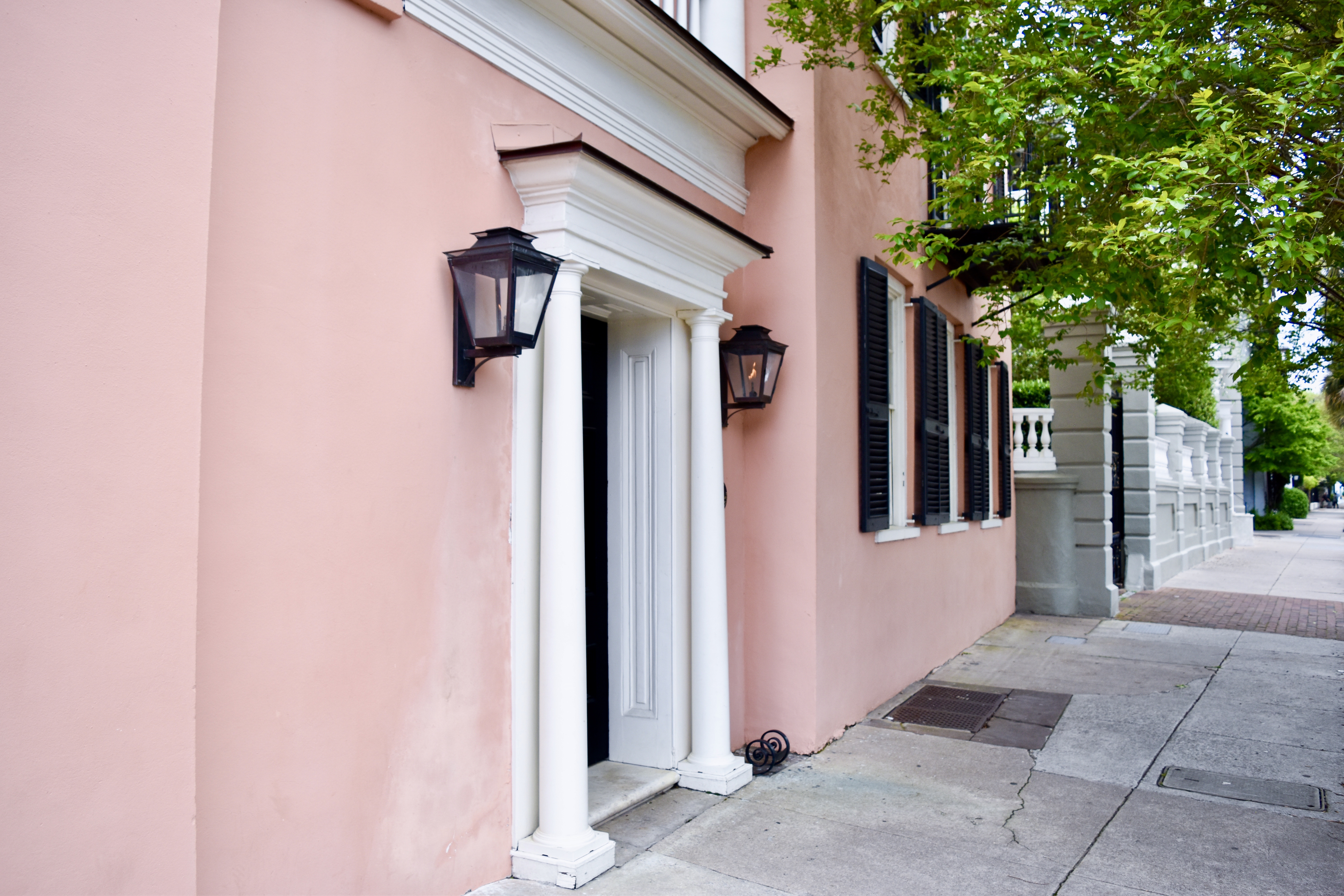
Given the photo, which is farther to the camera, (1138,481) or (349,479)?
(1138,481)

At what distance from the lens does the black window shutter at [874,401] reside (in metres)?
6.29

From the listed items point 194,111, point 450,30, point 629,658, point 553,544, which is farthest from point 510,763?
point 450,30

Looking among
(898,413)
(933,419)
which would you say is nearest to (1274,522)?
(933,419)

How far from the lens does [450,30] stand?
3.50 meters

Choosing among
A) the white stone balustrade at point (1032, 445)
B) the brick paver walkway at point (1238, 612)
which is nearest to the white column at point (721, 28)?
the white stone balustrade at point (1032, 445)

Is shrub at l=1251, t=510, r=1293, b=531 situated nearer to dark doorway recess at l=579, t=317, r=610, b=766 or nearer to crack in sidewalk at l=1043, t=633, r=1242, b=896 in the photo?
crack in sidewalk at l=1043, t=633, r=1242, b=896

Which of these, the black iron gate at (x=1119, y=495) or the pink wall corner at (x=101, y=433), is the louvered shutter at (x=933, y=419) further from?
the pink wall corner at (x=101, y=433)

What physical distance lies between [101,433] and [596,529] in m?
3.01

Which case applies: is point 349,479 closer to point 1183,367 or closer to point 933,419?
point 933,419

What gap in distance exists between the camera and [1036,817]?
4.52m

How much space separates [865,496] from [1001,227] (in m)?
2.83

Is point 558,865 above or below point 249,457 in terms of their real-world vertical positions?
below

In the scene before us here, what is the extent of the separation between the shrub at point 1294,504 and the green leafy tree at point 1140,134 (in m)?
43.5

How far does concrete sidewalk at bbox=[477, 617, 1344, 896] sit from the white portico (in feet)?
1.12
